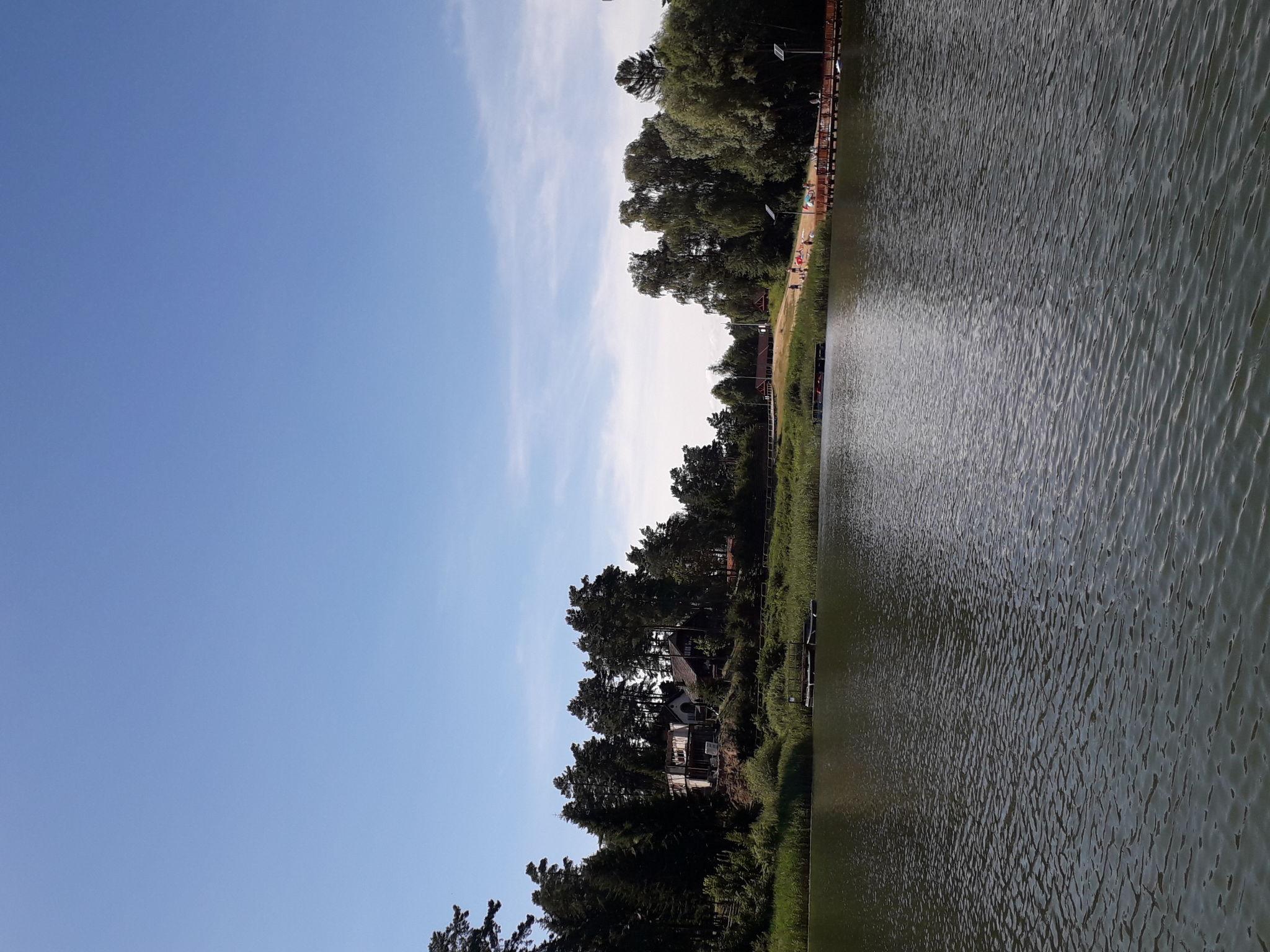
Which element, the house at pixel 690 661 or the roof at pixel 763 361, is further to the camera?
the roof at pixel 763 361

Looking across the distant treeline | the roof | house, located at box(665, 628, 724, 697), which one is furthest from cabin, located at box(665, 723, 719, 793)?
the distant treeline

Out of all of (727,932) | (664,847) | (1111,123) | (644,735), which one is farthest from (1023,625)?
(644,735)

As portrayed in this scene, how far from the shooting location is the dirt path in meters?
38.2

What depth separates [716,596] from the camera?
160ft

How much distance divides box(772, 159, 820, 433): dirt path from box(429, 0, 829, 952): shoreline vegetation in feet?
3.18

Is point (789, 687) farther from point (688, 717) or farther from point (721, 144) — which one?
point (721, 144)

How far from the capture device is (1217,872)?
6.94 m

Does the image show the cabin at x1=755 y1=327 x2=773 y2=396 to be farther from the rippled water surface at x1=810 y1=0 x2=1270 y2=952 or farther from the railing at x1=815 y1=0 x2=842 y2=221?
the rippled water surface at x1=810 y1=0 x2=1270 y2=952

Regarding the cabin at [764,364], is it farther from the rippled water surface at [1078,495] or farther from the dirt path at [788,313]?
the rippled water surface at [1078,495]

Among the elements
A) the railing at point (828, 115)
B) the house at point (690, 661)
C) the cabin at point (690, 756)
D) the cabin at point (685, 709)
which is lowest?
the cabin at point (690, 756)

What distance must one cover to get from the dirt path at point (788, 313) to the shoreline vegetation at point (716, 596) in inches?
38.2

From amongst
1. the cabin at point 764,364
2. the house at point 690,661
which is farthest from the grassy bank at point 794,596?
the cabin at point 764,364

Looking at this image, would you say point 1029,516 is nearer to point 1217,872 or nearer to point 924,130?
point 1217,872

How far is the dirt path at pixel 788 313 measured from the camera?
38.2m
